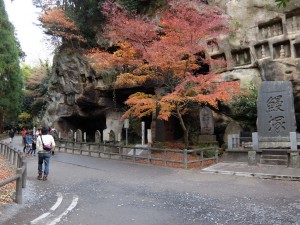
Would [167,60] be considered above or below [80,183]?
above

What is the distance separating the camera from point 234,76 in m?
20.3

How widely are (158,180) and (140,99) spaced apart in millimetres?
5695

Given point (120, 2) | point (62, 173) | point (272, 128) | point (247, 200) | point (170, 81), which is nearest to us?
point (247, 200)

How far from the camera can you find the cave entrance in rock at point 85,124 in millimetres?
34438

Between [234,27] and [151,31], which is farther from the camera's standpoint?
[234,27]

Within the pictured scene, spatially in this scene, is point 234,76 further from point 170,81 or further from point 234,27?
point 170,81

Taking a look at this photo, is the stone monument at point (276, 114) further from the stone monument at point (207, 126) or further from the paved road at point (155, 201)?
the stone monument at point (207, 126)

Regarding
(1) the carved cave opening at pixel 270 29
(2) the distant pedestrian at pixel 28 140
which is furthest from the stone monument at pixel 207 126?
(2) the distant pedestrian at pixel 28 140

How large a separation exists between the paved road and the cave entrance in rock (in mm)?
22831

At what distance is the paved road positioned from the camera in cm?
614

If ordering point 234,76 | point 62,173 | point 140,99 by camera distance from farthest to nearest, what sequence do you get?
1. point 234,76
2. point 140,99
3. point 62,173

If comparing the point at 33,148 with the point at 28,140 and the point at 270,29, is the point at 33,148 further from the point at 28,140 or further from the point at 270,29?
the point at 270,29

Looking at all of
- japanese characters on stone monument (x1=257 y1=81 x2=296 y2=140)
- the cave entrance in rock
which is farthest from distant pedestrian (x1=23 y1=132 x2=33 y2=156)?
japanese characters on stone monument (x1=257 y1=81 x2=296 y2=140)

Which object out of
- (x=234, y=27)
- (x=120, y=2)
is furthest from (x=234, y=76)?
(x=120, y=2)
